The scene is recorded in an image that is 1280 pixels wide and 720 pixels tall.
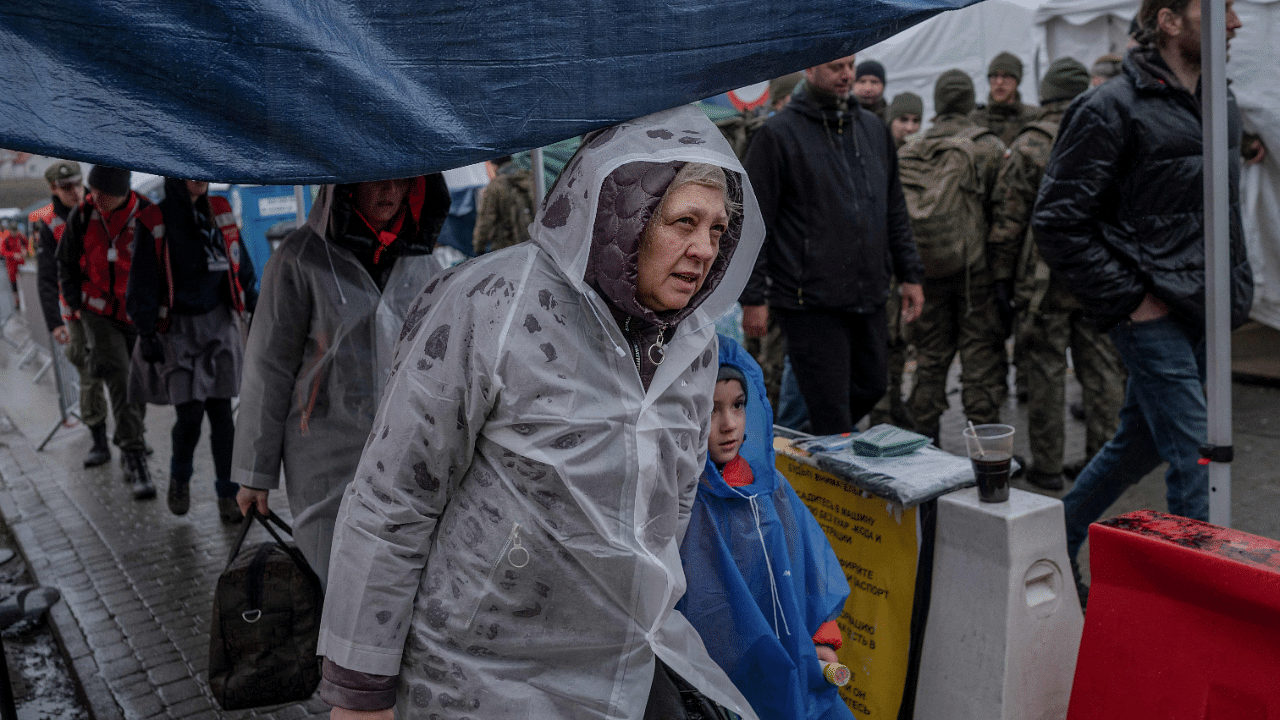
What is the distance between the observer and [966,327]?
19.6 feet

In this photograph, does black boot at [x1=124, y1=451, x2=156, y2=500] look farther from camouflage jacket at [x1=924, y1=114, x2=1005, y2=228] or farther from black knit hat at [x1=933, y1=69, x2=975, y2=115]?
black knit hat at [x1=933, y1=69, x2=975, y2=115]

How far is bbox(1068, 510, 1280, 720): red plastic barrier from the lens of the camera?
6.88 feet

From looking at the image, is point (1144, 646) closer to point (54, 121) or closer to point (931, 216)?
point (54, 121)

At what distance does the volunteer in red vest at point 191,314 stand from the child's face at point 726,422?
12.1 feet

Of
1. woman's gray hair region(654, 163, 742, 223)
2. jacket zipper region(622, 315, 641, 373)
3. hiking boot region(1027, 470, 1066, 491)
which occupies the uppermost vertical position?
woman's gray hair region(654, 163, 742, 223)

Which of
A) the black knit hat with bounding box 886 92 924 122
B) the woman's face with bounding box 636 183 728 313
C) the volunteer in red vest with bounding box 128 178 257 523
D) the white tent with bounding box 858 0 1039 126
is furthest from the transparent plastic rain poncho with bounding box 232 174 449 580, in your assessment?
the white tent with bounding box 858 0 1039 126

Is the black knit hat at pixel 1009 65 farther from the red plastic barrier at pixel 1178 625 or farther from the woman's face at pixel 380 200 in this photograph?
the woman's face at pixel 380 200

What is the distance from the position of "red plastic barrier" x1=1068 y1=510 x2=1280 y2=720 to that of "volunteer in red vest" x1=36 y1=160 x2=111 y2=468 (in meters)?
6.65

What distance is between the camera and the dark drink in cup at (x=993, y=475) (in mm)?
2641

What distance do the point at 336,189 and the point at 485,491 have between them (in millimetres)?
1270

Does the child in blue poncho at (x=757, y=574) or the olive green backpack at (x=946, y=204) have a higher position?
the olive green backpack at (x=946, y=204)

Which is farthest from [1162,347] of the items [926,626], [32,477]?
[32,477]

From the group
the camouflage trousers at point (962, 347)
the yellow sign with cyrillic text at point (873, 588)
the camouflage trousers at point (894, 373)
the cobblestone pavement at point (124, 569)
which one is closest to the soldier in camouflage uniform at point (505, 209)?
the cobblestone pavement at point (124, 569)

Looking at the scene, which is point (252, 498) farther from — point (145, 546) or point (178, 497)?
point (178, 497)
